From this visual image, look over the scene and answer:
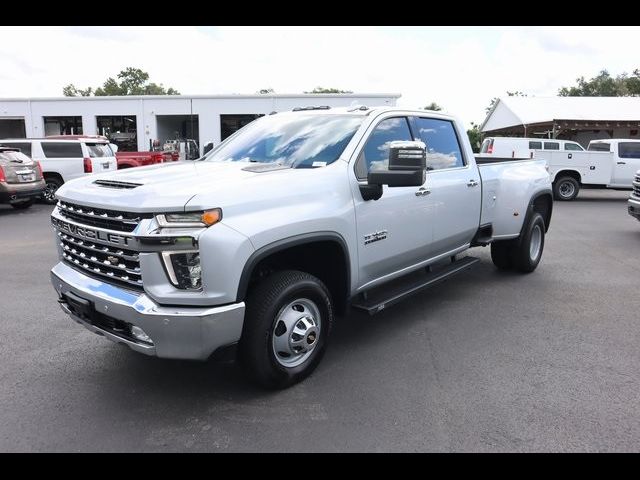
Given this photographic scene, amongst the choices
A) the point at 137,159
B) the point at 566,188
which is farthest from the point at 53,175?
the point at 566,188

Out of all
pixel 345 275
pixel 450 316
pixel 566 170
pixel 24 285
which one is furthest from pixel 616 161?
pixel 24 285

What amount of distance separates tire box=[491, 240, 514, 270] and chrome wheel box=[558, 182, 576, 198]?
11.0 meters

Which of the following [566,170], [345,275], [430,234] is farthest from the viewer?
[566,170]

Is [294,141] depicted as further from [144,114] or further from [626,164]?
[144,114]

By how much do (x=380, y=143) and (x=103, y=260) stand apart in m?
2.36

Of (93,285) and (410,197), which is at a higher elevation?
(410,197)

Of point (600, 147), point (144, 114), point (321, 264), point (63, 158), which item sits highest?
point (144, 114)

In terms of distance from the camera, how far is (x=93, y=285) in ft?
10.9

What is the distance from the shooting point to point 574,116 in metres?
27.7

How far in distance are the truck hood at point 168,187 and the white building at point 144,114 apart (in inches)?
896

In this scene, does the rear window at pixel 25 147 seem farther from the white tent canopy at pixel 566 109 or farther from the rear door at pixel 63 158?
the white tent canopy at pixel 566 109
